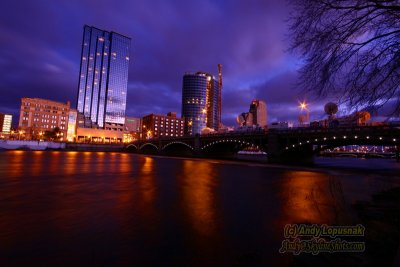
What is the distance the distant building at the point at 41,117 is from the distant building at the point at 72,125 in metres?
2.42

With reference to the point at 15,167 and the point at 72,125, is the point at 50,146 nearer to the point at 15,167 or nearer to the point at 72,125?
the point at 72,125

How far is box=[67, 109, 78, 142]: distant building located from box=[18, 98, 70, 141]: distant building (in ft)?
7.93

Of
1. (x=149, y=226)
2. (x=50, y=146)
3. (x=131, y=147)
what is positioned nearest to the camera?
(x=149, y=226)

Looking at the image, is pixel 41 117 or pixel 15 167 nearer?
pixel 15 167

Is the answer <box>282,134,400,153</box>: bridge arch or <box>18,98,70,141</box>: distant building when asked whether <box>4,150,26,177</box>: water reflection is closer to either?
<box>282,134,400,153</box>: bridge arch

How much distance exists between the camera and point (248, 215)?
12.2 meters

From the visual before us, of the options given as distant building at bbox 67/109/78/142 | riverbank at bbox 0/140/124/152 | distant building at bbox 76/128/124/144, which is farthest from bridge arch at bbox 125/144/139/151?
distant building at bbox 67/109/78/142

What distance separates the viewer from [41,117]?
165375 mm

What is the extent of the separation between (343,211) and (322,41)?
1023cm

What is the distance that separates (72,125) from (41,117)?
2014 centimetres

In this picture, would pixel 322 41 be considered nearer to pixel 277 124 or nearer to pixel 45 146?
pixel 277 124

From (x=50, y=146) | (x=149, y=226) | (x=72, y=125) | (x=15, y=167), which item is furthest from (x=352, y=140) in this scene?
(x=72, y=125)

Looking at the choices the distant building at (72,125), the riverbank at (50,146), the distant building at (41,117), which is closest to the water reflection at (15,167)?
the riverbank at (50,146)

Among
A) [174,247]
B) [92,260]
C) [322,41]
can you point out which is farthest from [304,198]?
[92,260]
